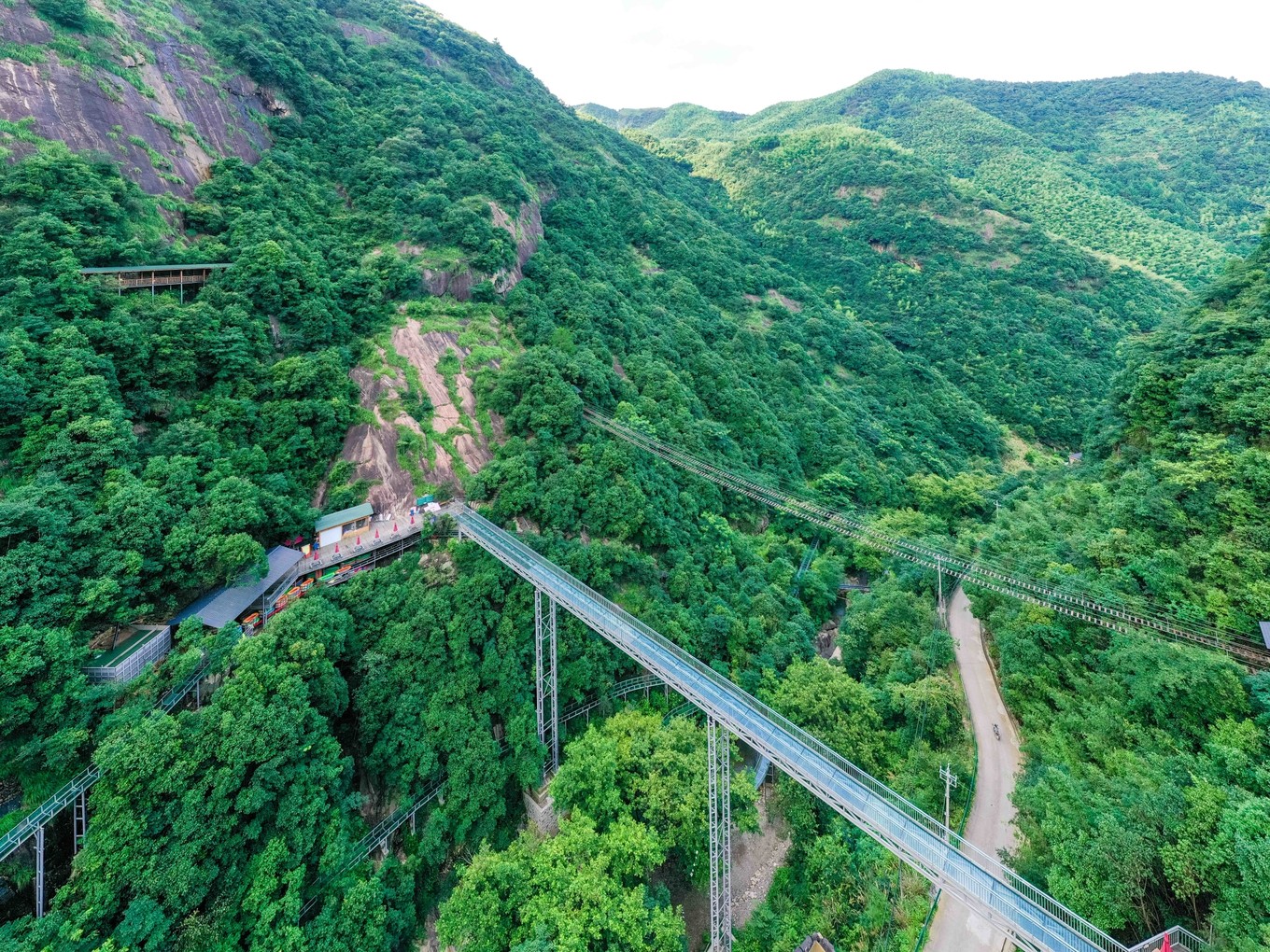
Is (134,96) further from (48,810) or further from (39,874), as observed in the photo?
(39,874)

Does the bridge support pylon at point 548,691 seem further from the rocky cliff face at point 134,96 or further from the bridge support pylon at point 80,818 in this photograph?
the rocky cliff face at point 134,96

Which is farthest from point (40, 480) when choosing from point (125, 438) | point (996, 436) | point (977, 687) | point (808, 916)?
point (996, 436)

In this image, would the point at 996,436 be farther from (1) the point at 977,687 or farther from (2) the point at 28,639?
(2) the point at 28,639

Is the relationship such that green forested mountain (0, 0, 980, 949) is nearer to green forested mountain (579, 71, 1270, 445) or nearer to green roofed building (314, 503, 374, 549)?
green roofed building (314, 503, 374, 549)

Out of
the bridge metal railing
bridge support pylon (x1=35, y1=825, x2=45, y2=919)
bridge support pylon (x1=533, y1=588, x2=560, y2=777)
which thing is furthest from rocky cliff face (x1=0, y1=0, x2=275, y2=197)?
bridge support pylon (x1=533, y1=588, x2=560, y2=777)

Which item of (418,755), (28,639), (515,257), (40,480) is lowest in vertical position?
(418,755)

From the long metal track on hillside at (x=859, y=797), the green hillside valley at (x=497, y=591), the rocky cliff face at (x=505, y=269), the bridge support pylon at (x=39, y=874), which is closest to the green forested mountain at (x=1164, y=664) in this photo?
the green hillside valley at (x=497, y=591)
